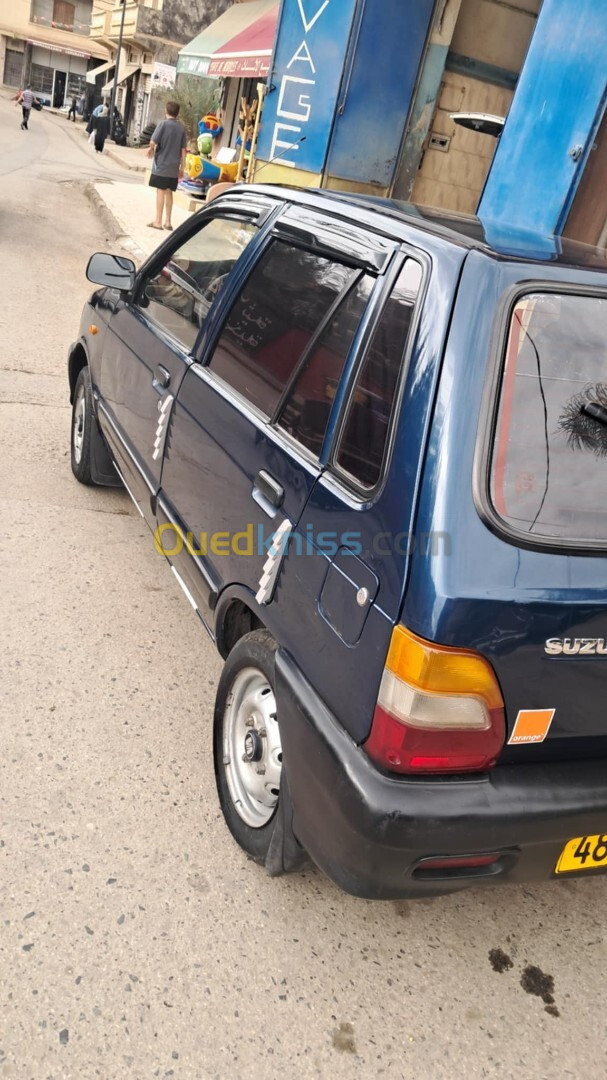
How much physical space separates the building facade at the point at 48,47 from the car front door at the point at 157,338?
59.2 metres

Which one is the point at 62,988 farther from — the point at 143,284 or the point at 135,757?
the point at 143,284

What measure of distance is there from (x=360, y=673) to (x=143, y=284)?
2.57m

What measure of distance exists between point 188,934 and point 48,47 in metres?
65.3

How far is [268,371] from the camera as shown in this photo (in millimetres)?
2504

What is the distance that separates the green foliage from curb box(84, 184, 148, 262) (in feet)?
15.1

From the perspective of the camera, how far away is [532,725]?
1.78 m

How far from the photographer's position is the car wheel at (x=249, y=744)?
2316 millimetres

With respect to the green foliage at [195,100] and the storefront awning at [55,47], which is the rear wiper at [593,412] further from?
the storefront awning at [55,47]

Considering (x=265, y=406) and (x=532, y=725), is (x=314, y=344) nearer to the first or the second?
(x=265, y=406)

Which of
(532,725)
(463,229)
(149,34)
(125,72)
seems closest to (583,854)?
(532,725)

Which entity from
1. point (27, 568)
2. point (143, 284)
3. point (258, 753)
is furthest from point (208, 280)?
point (258, 753)

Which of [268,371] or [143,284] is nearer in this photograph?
[268,371]

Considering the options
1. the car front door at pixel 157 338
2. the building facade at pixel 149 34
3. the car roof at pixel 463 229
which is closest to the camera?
the car roof at pixel 463 229

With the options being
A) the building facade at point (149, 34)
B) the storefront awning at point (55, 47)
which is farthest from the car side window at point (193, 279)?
the storefront awning at point (55, 47)
